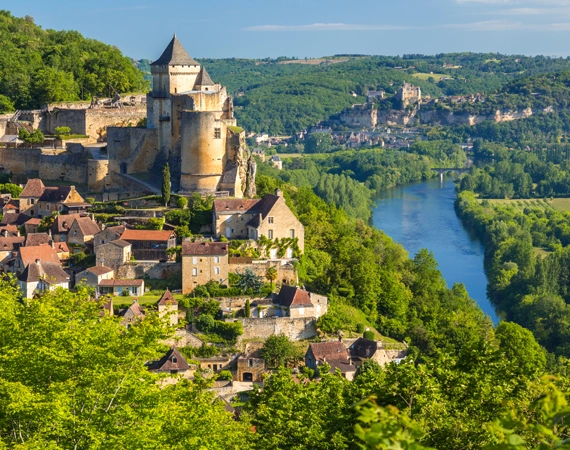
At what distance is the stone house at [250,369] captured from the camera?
28047 mm

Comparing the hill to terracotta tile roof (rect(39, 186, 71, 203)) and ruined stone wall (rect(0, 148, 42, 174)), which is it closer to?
ruined stone wall (rect(0, 148, 42, 174))

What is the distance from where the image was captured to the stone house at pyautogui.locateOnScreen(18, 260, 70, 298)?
29656 mm

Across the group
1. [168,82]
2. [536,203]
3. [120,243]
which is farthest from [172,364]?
[536,203]

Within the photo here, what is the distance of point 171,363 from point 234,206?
24.9 ft

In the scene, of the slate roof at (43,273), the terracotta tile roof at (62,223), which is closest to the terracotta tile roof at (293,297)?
the slate roof at (43,273)

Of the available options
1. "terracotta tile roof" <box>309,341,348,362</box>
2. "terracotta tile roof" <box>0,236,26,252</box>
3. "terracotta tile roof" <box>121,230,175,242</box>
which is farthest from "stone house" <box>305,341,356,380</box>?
"terracotta tile roof" <box>0,236,26,252</box>

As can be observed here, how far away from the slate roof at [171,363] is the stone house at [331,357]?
12.5 feet

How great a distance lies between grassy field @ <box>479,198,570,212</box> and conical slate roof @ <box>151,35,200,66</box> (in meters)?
47.3

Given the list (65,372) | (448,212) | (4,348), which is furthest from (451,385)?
(448,212)

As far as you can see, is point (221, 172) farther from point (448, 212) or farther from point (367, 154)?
point (367, 154)

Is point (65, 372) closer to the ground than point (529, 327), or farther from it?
farther from it

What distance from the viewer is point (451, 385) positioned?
16.1m

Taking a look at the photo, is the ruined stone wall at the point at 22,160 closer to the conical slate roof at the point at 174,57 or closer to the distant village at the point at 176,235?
the distant village at the point at 176,235

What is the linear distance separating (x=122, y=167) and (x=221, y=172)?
4595 mm
